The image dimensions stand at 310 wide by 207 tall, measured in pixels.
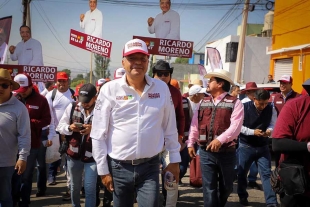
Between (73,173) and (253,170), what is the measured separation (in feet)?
13.5

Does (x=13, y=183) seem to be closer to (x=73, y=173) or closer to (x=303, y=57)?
(x=73, y=173)

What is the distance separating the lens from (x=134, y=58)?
3170 mm

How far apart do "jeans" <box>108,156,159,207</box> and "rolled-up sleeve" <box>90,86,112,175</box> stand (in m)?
0.11

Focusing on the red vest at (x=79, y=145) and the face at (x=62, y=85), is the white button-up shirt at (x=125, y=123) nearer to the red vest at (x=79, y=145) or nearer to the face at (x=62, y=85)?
the red vest at (x=79, y=145)

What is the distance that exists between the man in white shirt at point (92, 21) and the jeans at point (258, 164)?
5.80 meters

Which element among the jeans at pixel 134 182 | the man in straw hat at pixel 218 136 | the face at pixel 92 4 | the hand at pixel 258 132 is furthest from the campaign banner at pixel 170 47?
the jeans at pixel 134 182

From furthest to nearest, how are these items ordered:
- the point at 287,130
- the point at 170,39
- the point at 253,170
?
1. the point at 170,39
2. the point at 253,170
3. the point at 287,130

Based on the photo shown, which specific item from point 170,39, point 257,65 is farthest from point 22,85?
point 257,65

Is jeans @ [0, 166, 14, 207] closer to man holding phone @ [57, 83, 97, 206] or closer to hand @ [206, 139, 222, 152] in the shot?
man holding phone @ [57, 83, 97, 206]

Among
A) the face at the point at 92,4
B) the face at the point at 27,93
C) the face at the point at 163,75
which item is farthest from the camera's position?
the face at the point at 92,4

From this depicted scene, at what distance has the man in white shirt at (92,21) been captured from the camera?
10.1 m

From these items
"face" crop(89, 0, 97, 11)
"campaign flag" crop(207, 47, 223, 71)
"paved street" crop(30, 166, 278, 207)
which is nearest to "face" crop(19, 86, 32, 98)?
"paved street" crop(30, 166, 278, 207)

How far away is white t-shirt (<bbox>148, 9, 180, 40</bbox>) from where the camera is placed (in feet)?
30.3

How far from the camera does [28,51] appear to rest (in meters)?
10.0
